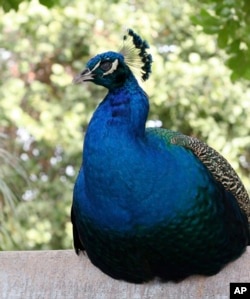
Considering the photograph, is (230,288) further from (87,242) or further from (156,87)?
(156,87)

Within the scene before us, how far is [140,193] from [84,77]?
28cm

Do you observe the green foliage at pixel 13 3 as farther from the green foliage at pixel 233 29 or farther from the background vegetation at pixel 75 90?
the background vegetation at pixel 75 90

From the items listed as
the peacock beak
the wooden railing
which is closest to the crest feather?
the peacock beak

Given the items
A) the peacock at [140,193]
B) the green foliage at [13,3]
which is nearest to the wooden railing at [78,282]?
the peacock at [140,193]

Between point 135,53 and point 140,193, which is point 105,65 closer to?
point 135,53

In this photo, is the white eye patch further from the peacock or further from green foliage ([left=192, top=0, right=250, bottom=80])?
green foliage ([left=192, top=0, right=250, bottom=80])

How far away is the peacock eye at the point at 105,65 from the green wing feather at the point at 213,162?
0.70 ft

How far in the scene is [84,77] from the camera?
6.03 ft

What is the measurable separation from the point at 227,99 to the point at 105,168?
4.19 metres

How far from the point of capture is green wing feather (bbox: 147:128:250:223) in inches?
77.5

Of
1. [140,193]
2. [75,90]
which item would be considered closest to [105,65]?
[140,193]

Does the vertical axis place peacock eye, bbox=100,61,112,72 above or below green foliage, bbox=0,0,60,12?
above

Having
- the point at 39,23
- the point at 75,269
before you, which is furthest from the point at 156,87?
the point at 75,269

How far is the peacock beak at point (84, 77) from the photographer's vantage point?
1826 millimetres
